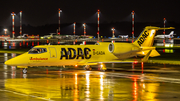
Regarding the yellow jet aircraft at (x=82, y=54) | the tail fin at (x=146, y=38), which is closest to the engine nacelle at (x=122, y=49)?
the yellow jet aircraft at (x=82, y=54)

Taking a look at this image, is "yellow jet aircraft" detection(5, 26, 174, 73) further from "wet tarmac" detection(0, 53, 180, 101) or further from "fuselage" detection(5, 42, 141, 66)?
"wet tarmac" detection(0, 53, 180, 101)

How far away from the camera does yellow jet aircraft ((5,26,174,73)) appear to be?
96.4ft

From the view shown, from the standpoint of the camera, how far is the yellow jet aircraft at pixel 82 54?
2940 cm

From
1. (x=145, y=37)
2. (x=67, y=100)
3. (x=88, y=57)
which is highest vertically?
(x=145, y=37)

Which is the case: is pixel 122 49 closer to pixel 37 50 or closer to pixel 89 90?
pixel 37 50

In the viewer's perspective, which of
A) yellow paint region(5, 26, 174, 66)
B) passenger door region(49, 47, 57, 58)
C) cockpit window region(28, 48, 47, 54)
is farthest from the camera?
passenger door region(49, 47, 57, 58)

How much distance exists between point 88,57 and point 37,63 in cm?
567

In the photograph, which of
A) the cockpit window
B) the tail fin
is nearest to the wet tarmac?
the cockpit window

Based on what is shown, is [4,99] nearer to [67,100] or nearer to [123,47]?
[67,100]

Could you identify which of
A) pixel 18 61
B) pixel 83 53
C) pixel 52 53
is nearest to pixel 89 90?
pixel 18 61

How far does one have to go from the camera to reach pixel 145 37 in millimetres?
35688

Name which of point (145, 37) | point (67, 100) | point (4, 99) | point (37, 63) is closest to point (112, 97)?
point (67, 100)

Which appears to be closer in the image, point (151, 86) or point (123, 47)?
point (151, 86)

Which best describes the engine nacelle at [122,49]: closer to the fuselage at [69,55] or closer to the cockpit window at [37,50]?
the fuselage at [69,55]
